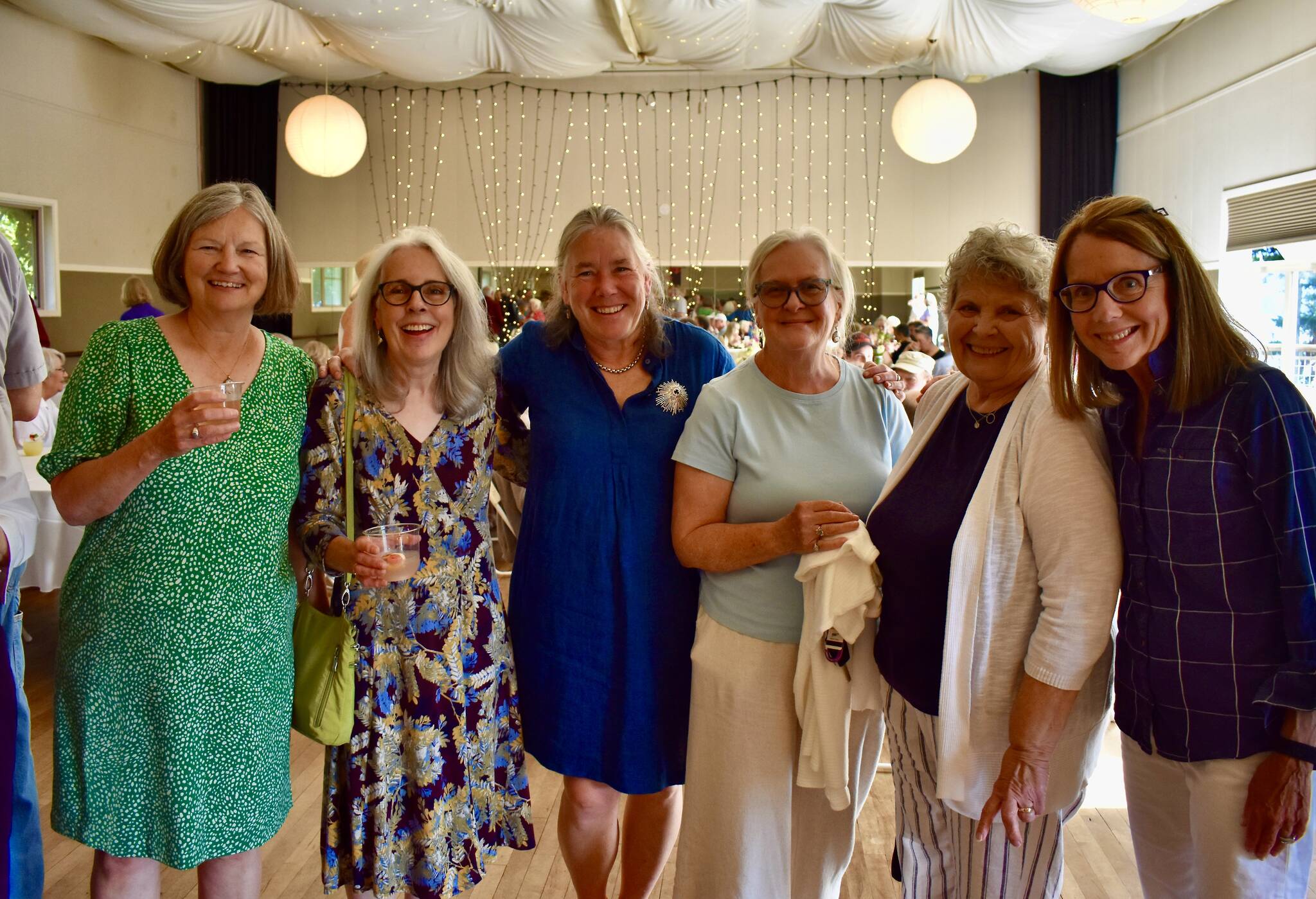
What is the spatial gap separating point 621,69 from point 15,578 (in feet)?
28.5

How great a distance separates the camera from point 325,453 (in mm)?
1911

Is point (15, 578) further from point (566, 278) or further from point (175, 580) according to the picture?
point (566, 278)

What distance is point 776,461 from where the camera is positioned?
1.95 m

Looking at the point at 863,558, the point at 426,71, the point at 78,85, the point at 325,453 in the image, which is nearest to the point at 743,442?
the point at 863,558

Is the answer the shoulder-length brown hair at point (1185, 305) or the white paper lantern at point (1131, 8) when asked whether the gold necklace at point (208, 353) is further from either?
the white paper lantern at point (1131, 8)

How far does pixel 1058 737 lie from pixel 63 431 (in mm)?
1880

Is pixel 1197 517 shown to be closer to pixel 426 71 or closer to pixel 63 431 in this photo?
pixel 63 431

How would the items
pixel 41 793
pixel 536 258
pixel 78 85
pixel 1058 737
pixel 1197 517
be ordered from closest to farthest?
1. pixel 1197 517
2. pixel 1058 737
3. pixel 41 793
4. pixel 78 85
5. pixel 536 258

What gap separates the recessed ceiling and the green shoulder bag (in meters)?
5.40

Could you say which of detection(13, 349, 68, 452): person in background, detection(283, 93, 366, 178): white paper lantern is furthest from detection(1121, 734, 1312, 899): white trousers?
detection(283, 93, 366, 178): white paper lantern

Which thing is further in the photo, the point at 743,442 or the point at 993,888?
the point at 743,442

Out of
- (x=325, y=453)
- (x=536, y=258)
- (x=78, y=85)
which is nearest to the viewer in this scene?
(x=325, y=453)

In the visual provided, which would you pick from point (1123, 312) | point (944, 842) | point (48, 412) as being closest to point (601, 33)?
point (48, 412)

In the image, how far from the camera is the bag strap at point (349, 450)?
1878mm
